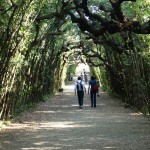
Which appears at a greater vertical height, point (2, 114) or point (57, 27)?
point (57, 27)

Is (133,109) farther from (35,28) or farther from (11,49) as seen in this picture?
(11,49)

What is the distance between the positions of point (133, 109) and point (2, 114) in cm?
712

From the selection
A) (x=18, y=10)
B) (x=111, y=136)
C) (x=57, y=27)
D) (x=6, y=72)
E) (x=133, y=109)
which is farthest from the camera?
(x=57, y=27)

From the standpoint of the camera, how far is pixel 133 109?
60.1 feet

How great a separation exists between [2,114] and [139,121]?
4743 millimetres

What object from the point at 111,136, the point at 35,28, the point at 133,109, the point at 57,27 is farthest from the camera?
the point at 57,27

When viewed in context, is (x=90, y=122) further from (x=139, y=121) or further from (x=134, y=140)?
(x=134, y=140)

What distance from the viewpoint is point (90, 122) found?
13867 mm

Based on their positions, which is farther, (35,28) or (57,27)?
(57,27)

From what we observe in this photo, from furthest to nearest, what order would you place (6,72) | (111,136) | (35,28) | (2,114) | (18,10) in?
(35,28) → (2,114) → (6,72) → (18,10) → (111,136)

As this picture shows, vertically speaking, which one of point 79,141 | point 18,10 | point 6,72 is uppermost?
point 18,10

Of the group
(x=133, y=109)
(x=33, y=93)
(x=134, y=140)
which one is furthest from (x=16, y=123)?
(x=33, y=93)

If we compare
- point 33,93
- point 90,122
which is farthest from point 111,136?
point 33,93

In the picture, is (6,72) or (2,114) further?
(2,114)
